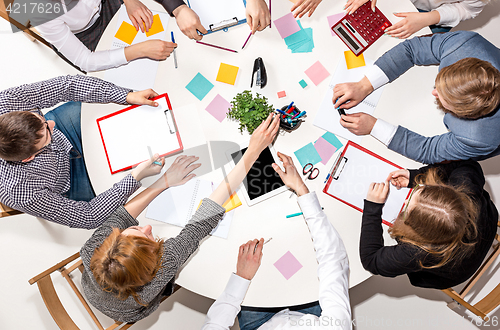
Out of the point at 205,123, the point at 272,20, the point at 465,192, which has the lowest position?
the point at 465,192

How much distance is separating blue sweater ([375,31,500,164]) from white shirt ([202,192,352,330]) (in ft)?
1.52

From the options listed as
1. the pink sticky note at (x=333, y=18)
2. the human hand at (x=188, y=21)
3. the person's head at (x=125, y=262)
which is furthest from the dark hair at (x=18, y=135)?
the pink sticky note at (x=333, y=18)

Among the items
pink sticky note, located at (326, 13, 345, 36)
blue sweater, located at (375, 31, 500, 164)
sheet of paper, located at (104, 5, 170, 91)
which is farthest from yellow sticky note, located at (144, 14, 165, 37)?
blue sweater, located at (375, 31, 500, 164)

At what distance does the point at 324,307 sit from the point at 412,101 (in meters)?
0.98

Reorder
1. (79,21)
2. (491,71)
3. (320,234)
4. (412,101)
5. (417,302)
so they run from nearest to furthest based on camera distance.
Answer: (491,71) → (320,234) → (412,101) → (79,21) → (417,302)

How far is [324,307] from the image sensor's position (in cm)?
119

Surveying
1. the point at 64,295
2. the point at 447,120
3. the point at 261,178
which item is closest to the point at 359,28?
the point at 447,120

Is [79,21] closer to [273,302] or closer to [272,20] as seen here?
[272,20]

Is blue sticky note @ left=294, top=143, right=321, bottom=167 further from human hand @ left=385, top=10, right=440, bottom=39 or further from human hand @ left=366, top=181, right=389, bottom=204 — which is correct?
human hand @ left=385, top=10, right=440, bottom=39

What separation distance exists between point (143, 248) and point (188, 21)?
39.3 inches

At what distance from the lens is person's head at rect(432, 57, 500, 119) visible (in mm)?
1089

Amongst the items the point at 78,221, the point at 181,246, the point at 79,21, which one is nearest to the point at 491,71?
the point at 181,246

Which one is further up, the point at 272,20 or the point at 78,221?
the point at 272,20

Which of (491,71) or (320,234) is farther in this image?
(320,234)
